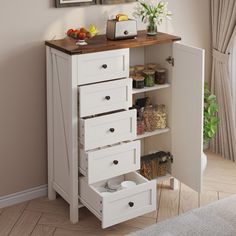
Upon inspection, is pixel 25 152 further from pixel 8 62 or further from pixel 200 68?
pixel 200 68

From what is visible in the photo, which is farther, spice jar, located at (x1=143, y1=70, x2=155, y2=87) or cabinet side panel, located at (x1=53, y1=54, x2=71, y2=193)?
spice jar, located at (x1=143, y1=70, x2=155, y2=87)

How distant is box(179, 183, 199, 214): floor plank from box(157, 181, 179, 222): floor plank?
31 millimetres

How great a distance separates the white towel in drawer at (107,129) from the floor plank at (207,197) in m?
0.67

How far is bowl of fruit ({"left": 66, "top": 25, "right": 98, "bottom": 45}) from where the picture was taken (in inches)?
122

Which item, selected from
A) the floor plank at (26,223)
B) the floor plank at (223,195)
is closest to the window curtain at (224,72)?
the floor plank at (223,195)

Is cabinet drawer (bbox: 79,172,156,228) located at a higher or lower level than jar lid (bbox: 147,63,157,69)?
lower

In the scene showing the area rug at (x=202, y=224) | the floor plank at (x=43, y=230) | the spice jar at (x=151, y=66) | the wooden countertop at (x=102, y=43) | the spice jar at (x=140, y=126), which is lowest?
the floor plank at (x=43, y=230)

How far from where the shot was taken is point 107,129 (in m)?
3.08

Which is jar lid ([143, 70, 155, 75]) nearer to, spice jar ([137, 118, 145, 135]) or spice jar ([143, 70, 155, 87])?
spice jar ([143, 70, 155, 87])

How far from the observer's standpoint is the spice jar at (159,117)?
348cm

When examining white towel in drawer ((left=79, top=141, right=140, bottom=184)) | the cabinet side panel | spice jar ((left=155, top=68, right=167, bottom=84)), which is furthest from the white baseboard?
spice jar ((left=155, top=68, right=167, bottom=84))

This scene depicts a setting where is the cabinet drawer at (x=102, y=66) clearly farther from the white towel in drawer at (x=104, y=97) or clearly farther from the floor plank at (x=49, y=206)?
the floor plank at (x=49, y=206)

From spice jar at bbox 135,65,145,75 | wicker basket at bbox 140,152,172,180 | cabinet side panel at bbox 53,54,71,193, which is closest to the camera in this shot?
cabinet side panel at bbox 53,54,71,193

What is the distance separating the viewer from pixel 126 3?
11.5 ft
